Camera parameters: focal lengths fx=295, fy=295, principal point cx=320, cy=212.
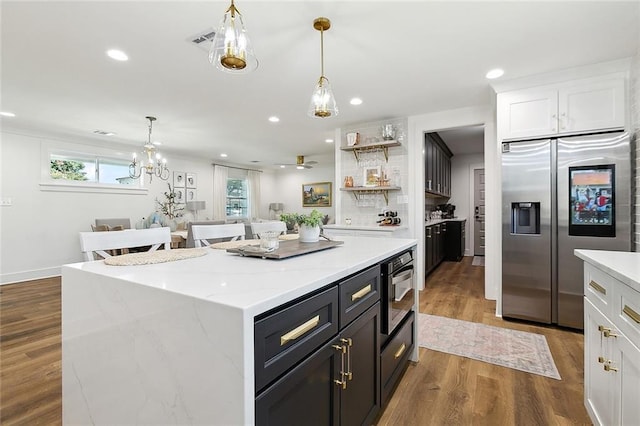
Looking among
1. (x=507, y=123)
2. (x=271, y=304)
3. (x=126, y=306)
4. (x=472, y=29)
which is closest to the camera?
(x=271, y=304)

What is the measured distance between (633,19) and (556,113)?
84cm

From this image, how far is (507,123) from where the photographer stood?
9.59 ft

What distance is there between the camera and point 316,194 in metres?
8.85

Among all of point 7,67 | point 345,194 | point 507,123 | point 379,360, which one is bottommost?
point 379,360

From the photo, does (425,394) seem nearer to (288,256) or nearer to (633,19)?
(288,256)

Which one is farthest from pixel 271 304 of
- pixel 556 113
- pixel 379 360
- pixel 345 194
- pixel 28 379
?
pixel 345 194

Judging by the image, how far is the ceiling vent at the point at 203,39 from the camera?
2.13 meters

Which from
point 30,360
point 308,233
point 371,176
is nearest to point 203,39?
point 308,233

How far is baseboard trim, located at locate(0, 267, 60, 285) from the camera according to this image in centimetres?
443

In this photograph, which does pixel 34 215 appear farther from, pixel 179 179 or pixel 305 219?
pixel 305 219

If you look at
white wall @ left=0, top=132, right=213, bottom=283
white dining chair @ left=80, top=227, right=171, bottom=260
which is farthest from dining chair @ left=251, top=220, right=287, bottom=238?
white wall @ left=0, top=132, right=213, bottom=283

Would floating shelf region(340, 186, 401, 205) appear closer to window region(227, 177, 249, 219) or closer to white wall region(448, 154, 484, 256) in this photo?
white wall region(448, 154, 484, 256)

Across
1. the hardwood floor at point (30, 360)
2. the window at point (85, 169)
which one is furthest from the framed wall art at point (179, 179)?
the hardwood floor at point (30, 360)

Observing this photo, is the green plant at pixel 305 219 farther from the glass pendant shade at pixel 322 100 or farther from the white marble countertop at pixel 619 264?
the white marble countertop at pixel 619 264
